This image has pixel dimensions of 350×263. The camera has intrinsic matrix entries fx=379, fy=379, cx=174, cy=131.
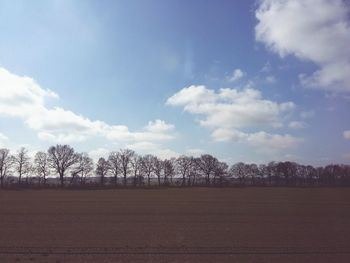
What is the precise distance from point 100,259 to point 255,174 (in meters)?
172

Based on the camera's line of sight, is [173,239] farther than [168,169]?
No

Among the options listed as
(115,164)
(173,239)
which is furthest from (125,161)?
(173,239)

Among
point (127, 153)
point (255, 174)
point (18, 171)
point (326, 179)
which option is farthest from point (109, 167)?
point (326, 179)

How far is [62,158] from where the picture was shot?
461 feet

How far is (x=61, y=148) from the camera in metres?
144

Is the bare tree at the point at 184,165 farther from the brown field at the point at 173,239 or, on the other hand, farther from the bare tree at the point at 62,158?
the brown field at the point at 173,239

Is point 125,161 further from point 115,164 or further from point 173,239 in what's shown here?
point 173,239

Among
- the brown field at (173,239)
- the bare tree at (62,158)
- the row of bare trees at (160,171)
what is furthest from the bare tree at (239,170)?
the brown field at (173,239)

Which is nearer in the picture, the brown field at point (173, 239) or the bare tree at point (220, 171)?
the brown field at point (173, 239)

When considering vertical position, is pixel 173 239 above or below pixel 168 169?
below

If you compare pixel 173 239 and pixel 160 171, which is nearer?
pixel 173 239

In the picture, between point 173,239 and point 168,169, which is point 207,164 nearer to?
point 168,169

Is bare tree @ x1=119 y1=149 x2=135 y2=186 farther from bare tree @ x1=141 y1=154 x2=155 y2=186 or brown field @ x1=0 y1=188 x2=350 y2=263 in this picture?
brown field @ x1=0 y1=188 x2=350 y2=263

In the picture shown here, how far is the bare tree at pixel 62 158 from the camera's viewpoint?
456 feet
